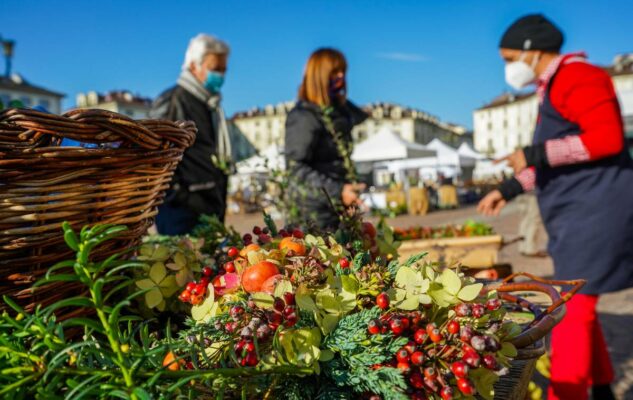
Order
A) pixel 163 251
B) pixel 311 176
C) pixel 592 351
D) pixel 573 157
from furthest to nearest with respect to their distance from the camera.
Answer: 1. pixel 311 176
2. pixel 592 351
3. pixel 573 157
4. pixel 163 251

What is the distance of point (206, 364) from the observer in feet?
2.12

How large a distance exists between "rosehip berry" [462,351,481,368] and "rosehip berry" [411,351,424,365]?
0.17ft

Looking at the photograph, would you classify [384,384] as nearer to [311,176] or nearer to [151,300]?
[151,300]

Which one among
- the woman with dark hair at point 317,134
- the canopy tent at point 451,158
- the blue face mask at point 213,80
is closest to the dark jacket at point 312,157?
the woman with dark hair at point 317,134

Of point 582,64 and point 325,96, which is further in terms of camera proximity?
point 325,96

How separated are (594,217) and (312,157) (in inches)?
56.3

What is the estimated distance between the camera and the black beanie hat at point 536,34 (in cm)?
232

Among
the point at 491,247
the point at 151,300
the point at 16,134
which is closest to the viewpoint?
the point at 16,134

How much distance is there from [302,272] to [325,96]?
2.22 m

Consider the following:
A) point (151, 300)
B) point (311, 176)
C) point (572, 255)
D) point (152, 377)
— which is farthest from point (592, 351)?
point (152, 377)

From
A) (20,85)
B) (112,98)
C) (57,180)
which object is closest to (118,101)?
(112,98)

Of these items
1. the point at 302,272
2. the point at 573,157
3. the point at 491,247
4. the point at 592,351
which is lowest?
the point at 592,351

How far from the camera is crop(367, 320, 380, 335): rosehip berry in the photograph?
639 millimetres

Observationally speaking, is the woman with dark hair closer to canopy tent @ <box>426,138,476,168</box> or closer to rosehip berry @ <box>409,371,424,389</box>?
rosehip berry @ <box>409,371,424,389</box>
